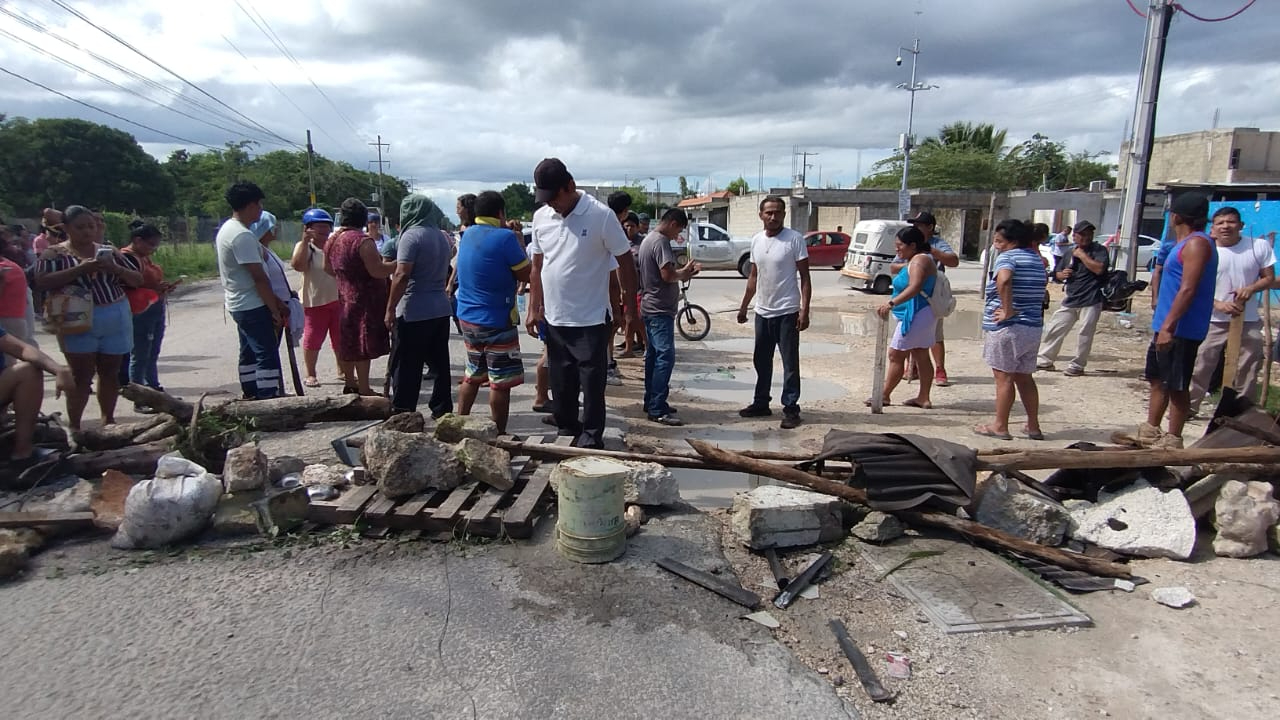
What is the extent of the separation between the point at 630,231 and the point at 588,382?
14.1 ft

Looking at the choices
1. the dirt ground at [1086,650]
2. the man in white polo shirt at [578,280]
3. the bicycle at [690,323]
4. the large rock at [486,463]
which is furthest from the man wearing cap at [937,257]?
the large rock at [486,463]

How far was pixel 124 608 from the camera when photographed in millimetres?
2861

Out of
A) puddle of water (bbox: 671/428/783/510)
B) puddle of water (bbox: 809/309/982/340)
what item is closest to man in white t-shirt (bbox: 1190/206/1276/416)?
puddle of water (bbox: 671/428/783/510)

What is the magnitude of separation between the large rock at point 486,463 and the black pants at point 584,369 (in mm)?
740

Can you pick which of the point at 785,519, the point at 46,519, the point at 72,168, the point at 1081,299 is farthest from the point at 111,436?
the point at 72,168

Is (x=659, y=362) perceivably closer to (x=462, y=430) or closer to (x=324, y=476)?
(x=462, y=430)

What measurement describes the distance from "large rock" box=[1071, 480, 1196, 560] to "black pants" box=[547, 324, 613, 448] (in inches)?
103

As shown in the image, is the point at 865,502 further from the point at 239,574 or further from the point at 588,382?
the point at 239,574

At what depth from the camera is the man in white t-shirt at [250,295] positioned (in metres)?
4.92

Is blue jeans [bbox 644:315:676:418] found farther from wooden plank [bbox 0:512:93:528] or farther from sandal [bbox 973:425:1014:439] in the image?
wooden plank [bbox 0:512:93:528]

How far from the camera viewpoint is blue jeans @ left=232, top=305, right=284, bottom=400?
5.09 m

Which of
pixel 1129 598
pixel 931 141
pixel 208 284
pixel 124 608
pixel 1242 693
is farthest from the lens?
pixel 931 141

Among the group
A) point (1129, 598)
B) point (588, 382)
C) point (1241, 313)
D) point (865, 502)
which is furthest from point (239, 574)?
point (1241, 313)

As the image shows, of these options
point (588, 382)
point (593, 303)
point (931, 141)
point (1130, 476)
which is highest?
point (931, 141)
